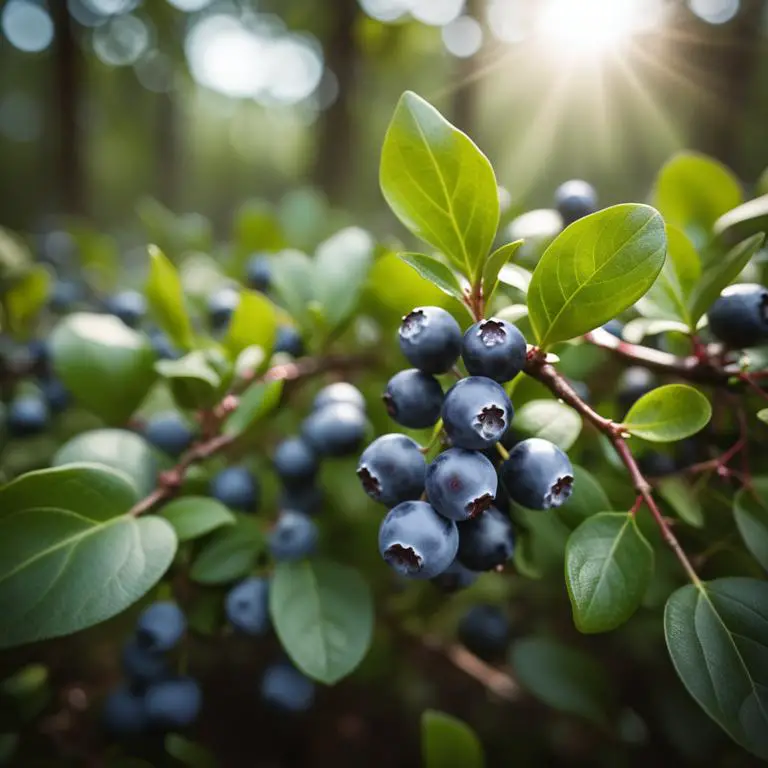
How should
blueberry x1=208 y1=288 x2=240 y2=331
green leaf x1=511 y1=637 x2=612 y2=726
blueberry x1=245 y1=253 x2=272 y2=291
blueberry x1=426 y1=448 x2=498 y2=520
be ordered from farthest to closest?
blueberry x1=245 y1=253 x2=272 y2=291
blueberry x1=208 y1=288 x2=240 y2=331
green leaf x1=511 y1=637 x2=612 y2=726
blueberry x1=426 y1=448 x2=498 y2=520

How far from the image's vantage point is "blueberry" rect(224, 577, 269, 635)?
108 cm

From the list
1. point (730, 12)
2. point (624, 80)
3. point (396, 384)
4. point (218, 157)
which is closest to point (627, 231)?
point (396, 384)

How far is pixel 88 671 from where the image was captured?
1.70 metres

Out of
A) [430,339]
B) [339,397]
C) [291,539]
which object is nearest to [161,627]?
[291,539]

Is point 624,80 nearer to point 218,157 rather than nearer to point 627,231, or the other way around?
point 627,231

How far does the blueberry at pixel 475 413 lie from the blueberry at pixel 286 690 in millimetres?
731

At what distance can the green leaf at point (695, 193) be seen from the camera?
51.5 inches

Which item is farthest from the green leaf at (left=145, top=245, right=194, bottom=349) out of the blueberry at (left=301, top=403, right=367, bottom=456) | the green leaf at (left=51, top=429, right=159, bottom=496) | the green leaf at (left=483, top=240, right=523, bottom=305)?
the green leaf at (left=483, top=240, right=523, bottom=305)

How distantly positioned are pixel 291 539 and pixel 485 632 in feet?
1.55

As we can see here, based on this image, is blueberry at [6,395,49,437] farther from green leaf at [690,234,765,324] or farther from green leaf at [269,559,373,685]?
green leaf at [690,234,765,324]

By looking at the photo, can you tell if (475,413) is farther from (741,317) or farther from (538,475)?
(741,317)

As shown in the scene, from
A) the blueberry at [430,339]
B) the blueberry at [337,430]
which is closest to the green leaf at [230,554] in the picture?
the blueberry at [337,430]

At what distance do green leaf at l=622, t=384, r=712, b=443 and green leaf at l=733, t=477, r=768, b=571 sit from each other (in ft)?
0.66

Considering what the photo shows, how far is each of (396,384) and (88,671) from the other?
1451mm
